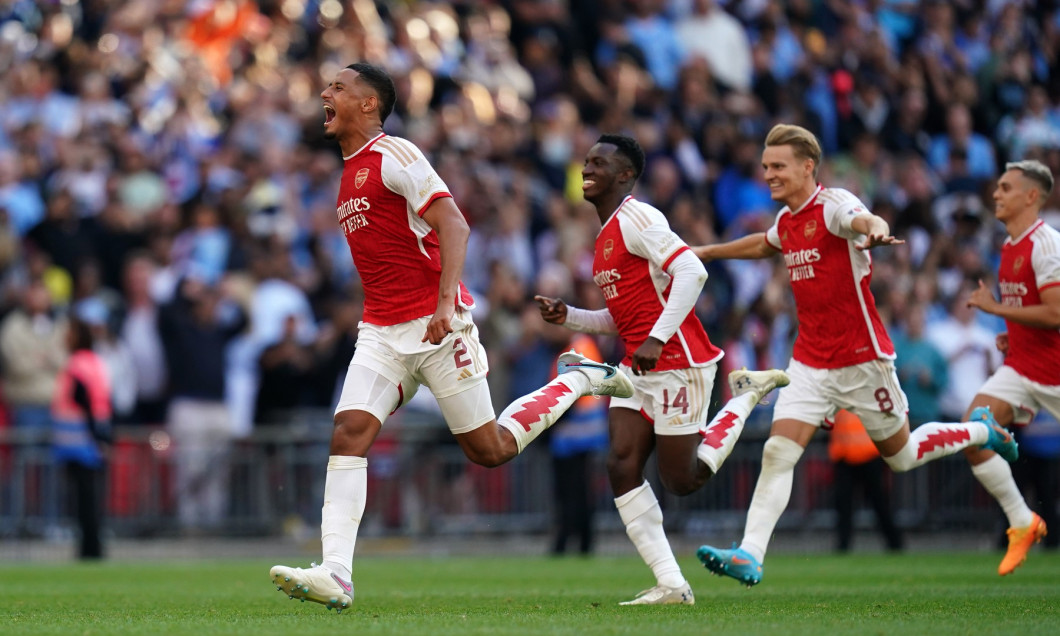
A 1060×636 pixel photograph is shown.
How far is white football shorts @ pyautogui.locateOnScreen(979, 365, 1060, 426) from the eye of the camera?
11.7 m

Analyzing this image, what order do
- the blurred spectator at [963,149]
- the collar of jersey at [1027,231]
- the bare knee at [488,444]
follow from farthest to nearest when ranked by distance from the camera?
the blurred spectator at [963,149] < the collar of jersey at [1027,231] < the bare knee at [488,444]

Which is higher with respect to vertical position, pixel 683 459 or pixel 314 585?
pixel 683 459

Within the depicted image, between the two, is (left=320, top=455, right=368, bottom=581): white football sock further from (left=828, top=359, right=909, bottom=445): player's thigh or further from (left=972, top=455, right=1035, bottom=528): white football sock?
(left=972, top=455, right=1035, bottom=528): white football sock

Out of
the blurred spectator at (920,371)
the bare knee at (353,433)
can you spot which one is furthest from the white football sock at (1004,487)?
the blurred spectator at (920,371)

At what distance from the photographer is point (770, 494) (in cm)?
995

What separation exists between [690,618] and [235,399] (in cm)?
1119

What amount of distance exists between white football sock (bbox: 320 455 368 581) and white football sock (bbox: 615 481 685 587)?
1609 millimetres

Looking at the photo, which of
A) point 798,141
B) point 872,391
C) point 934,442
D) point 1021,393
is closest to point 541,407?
point 872,391

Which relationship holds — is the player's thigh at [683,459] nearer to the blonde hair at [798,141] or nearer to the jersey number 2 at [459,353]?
the jersey number 2 at [459,353]

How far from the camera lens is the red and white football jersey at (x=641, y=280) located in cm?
949

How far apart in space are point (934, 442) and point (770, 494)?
54.7 inches

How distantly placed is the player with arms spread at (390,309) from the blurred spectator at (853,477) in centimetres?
774

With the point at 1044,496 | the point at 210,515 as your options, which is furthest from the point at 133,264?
the point at 1044,496

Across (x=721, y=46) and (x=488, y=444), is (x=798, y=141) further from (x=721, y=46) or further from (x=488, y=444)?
(x=721, y=46)
